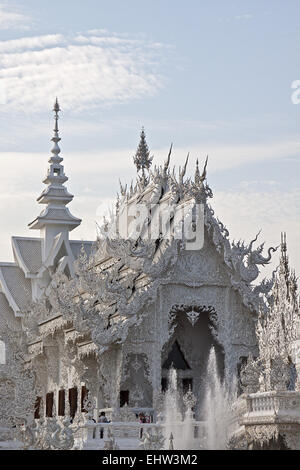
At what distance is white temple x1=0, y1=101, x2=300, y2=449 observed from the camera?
82.9ft

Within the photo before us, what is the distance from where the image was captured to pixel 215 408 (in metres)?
30.4

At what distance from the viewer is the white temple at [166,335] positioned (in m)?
25.3

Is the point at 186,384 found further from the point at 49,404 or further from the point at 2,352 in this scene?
the point at 2,352

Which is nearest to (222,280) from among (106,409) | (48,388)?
(106,409)

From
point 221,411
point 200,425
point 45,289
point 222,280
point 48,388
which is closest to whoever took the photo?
point 200,425

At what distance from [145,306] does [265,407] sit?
6.43 meters

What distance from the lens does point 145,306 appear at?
2956cm

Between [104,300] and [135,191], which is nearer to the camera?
[104,300]

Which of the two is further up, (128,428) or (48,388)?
(48,388)

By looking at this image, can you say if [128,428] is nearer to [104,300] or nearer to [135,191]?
[104,300]

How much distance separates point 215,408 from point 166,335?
228 cm

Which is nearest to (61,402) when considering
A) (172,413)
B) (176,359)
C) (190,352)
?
(176,359)

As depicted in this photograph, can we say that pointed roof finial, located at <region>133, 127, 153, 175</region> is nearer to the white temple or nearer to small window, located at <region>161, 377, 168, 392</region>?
the white temple
